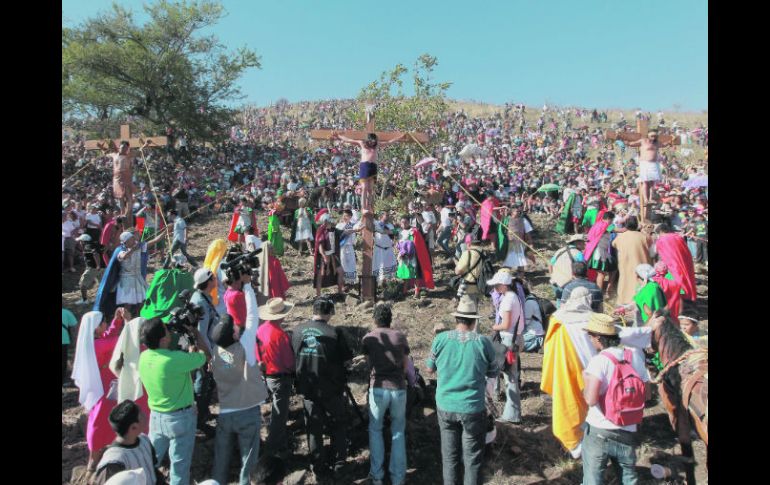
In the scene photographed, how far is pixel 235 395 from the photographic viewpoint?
425 centimetres

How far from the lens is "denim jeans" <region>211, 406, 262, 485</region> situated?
429cm

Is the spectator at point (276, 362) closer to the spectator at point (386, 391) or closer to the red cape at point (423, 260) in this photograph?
the spectator at point (386, 391)

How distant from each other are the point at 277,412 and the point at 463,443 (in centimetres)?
176

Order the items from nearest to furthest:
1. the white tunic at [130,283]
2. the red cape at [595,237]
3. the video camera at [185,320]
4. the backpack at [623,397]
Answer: the backpack at [623,397] < the video camera at [185,320] < the white tunic at [130,283] < the red cape at [595,237]

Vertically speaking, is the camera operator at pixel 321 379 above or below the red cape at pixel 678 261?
below

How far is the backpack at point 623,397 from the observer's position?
12.0ft

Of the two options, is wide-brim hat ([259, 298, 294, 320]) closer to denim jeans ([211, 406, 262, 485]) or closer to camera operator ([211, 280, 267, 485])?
camera operator ([211, 280, 267, 485])

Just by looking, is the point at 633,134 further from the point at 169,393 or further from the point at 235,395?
the point at 169,393

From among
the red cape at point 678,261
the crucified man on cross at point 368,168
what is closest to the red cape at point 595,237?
the red cape at point 678,261

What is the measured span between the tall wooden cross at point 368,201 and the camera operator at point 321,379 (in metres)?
4.61

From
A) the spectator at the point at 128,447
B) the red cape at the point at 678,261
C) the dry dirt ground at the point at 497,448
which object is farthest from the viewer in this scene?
the red cape at the point at 678,261

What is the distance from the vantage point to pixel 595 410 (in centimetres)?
385

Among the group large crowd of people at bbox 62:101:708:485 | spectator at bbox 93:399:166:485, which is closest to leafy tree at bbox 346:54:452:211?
large crowd of people at bbox 62:101:708:485

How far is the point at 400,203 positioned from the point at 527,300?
11540mm
